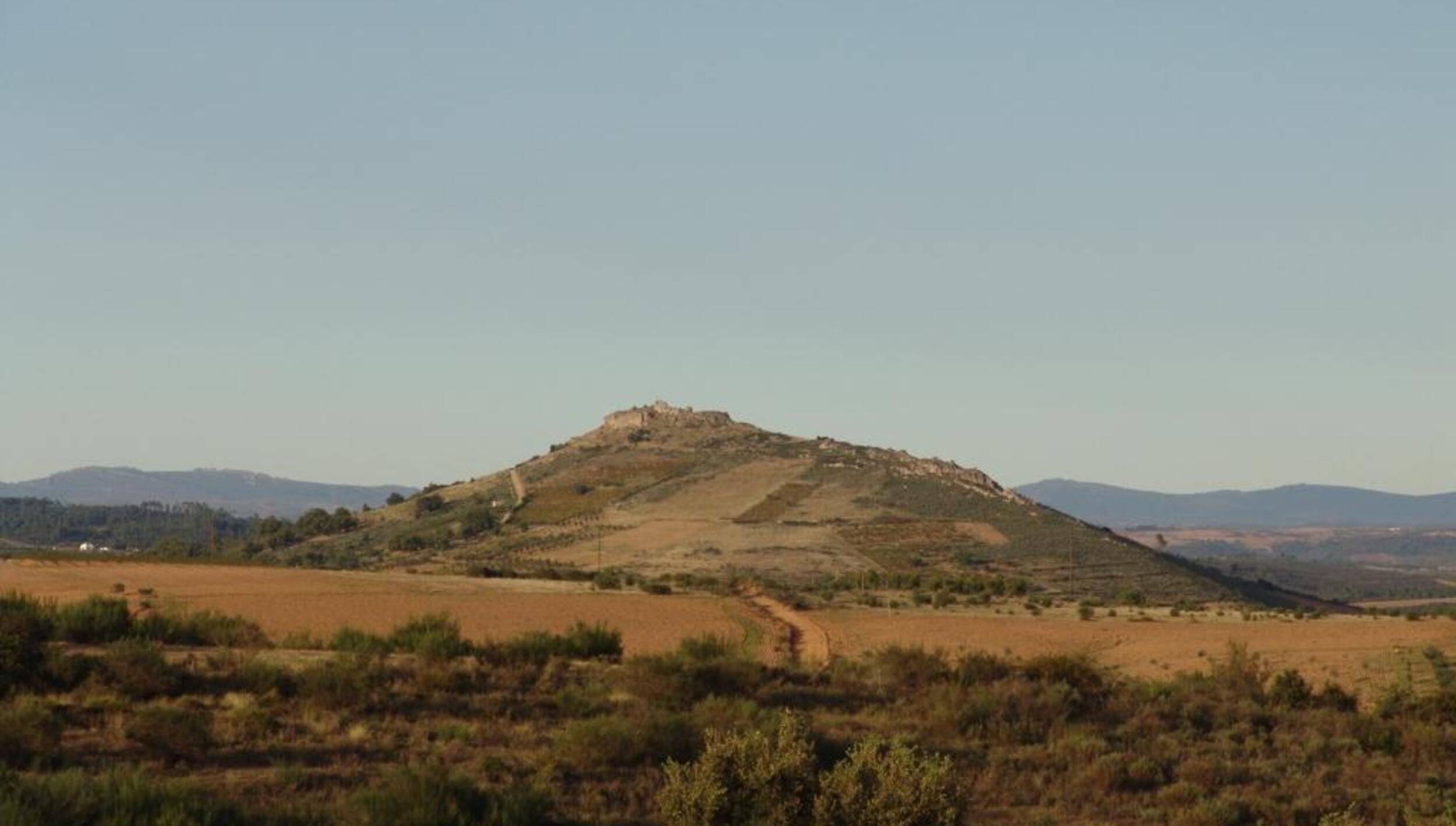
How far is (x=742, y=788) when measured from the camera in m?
14.3

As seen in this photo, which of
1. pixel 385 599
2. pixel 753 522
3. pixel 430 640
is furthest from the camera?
pixel 753 522

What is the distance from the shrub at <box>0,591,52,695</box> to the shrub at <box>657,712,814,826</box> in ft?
40.4

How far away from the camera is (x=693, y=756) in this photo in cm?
1927

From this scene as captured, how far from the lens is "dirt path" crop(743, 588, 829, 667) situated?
124 ft

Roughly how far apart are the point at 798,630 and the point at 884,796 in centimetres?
3229

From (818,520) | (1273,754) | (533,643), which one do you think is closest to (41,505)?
(818,520)

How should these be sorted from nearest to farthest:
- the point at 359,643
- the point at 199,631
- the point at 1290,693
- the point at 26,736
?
the point at 26,736 < the point at 1290,693 < the point at 359,643 < the point at 199,631

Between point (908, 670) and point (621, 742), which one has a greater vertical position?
point (908, 670)

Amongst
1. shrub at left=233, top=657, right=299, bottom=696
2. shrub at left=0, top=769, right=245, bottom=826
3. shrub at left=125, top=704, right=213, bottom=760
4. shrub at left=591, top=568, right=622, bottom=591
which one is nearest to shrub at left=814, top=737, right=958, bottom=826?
shrub at left=0, top=769, right=245, bottom=826

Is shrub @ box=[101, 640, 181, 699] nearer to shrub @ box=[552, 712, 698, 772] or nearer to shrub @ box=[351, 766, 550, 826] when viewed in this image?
shrub @ box=[552, 712, 698, 772]

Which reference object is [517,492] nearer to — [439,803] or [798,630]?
[798,630]

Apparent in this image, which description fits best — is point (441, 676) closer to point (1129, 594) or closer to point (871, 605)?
point (871, 605)

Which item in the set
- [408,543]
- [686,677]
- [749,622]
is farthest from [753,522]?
[686,677]

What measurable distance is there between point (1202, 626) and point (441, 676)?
29.9 meters
